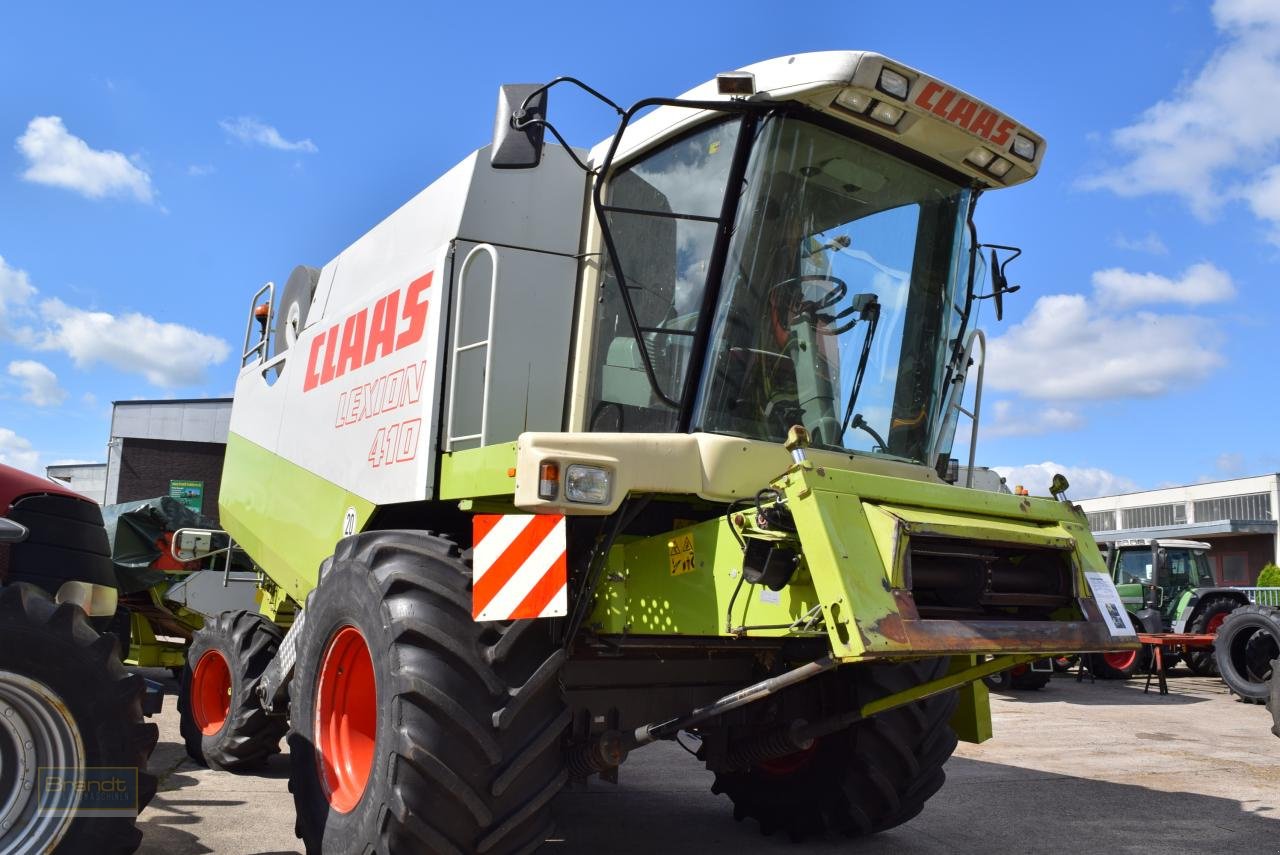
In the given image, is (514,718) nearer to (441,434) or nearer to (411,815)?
(411,815)

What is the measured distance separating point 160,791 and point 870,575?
4.69m

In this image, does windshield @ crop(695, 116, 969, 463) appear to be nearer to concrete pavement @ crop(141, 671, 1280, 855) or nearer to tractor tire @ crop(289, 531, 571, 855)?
tractor tire @ crop(289, 531, 571, 855)

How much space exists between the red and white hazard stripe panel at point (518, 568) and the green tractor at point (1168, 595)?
13644mm

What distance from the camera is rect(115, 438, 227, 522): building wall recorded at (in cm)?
2620

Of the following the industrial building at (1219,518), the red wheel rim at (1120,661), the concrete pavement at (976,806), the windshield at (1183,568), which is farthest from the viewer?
the industrial building at (1219,518)

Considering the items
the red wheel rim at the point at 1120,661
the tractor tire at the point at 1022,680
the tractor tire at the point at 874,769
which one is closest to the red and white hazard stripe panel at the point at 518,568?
the tractor tire at the point at 874,769

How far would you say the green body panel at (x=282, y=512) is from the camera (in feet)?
17.7

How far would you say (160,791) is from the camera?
5.99 meters

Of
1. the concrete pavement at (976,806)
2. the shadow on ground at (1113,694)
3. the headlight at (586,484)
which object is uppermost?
the headlight at (586,484)

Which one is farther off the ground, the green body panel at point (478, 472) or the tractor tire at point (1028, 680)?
the green body panel at point (478, 472)

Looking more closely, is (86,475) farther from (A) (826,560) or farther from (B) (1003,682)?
(A) (826,560)

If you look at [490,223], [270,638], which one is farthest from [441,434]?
[270,638]

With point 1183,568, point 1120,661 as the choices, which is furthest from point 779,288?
point 1183,568

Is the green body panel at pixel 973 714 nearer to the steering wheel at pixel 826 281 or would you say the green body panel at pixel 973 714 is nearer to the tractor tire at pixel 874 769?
the tractor tire at pixel 874 769
